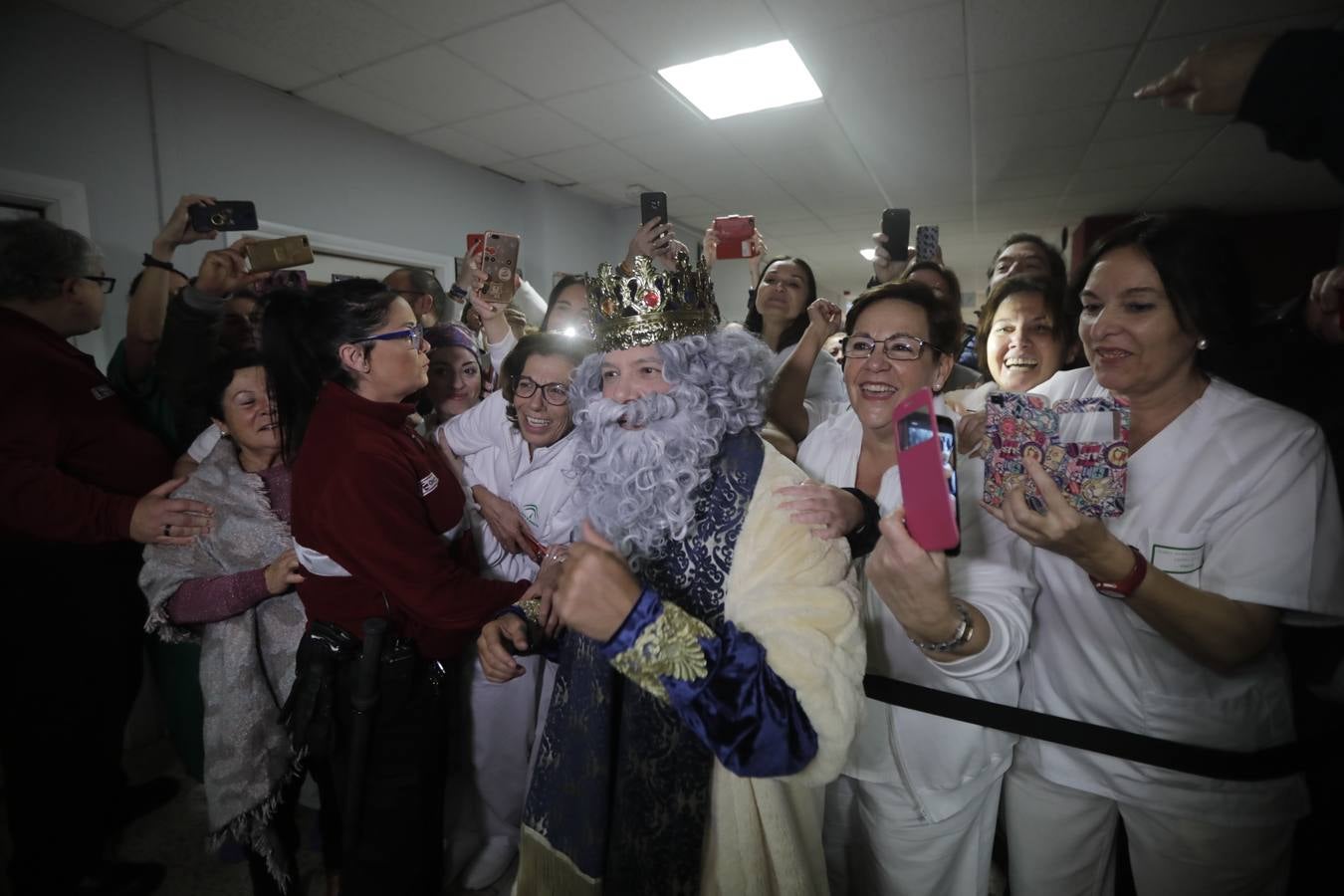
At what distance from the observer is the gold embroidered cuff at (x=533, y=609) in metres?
1.54

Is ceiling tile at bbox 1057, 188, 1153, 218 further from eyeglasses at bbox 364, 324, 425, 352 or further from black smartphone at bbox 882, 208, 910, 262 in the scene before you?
eyeglasses at bbox 364, 324, 425, 352

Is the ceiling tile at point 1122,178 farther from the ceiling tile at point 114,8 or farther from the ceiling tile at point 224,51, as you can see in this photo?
the ceiling tile at point 114,8

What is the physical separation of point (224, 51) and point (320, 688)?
4322 mm

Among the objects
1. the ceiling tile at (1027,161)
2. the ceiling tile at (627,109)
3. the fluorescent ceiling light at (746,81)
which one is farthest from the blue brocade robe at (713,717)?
the ceiling tile at (1027,161)

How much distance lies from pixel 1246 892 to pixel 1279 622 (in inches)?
24.3

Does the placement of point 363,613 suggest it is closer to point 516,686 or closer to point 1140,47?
point 516,686

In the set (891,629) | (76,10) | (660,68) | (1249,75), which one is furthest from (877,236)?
(76,10)

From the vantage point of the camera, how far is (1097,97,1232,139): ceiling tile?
460cm

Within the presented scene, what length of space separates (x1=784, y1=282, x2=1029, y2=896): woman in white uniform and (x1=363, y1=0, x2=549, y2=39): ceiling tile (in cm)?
295

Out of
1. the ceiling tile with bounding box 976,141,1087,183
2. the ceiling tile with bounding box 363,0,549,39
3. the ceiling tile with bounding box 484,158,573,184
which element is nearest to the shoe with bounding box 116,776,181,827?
the ceiling tile with bounding box 363,0,549,39

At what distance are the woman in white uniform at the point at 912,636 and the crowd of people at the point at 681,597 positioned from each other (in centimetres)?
1

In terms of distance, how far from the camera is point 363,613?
1762 mm

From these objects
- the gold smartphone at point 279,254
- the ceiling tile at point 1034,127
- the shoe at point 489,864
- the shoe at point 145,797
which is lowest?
the shoe at point 145,797

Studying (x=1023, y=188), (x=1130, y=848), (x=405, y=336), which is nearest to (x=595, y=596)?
(x=405, y=336)
